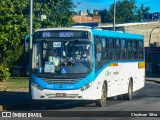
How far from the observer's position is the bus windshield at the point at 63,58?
21.9 metres

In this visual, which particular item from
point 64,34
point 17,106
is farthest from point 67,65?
point 17,106

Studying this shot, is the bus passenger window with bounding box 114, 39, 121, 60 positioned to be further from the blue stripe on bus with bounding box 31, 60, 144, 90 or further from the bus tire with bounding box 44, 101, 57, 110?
the bus tire with bounding box 44, 101, 57, 110

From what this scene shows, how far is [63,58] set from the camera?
21953 millimetres

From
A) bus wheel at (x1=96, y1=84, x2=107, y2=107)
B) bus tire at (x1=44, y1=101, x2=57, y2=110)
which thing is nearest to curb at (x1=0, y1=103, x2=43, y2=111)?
bus tire at (x1=44, y1=101, x2=57, y2=110)

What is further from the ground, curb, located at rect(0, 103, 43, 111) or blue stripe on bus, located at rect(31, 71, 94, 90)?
blue stripe on bus, located at rect(31, 71, 94, 90)

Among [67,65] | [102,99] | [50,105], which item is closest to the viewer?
[67,65]

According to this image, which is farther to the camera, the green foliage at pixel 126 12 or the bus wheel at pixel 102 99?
the green foliage at pixel 126 12

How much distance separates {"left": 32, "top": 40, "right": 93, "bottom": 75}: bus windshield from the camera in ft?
72.0

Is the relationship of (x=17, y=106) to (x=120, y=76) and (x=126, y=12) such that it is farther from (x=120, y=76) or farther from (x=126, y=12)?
(x=126, y=12)

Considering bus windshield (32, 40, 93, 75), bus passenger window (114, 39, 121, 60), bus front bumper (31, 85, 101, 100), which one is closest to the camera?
bus front bumper (31, 85, 101, 100)

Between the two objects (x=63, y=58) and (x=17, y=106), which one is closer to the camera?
(x=63, y=58)

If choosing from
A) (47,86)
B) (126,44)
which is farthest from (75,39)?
(126,44)

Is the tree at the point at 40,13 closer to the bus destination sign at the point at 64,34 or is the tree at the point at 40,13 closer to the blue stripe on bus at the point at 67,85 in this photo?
the bus destination sign at the point at 64,34

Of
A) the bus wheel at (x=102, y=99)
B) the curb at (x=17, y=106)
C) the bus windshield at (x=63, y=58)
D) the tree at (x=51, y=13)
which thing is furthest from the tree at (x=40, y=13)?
the bus windshield at (x=63, y=58)
